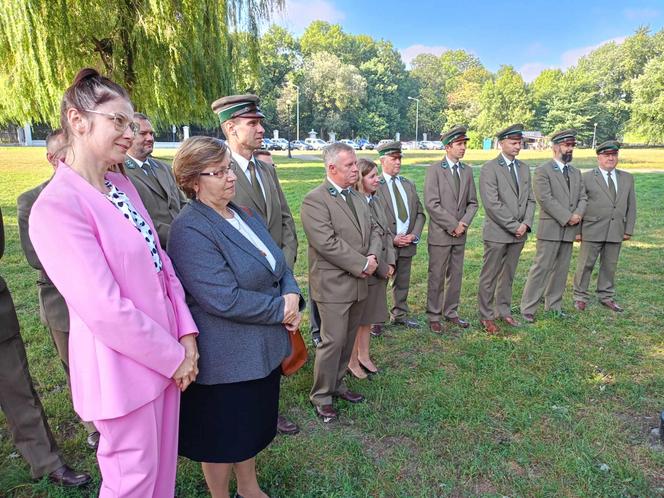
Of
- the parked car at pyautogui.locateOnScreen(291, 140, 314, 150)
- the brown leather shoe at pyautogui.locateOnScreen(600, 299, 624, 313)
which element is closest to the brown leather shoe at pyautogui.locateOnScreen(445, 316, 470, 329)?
the brown leather shoe at pyautogui.locateOnScreen(600, 299, 624, 313)

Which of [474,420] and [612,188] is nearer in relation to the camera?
[474,420]

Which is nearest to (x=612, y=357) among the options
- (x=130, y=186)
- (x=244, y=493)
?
(x=244, y=493)

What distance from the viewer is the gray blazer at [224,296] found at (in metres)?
2.11

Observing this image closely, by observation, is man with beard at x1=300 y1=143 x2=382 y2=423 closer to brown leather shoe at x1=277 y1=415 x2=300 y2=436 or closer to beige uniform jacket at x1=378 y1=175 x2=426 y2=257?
brown leather shoe at x1=277 y1=415 x2=300 y2=436

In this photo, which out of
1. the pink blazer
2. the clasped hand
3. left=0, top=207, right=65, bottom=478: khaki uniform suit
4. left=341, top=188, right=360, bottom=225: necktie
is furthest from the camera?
left=341, top=188, right=360, bottom=225: necktie

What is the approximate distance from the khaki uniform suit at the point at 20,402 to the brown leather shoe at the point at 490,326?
429 centimetres

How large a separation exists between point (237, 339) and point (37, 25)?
6.20 m

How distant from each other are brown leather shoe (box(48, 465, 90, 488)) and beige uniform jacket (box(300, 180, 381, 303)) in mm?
1911

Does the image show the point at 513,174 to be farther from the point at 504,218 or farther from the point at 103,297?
the point at 103,297

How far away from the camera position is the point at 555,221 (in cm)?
588

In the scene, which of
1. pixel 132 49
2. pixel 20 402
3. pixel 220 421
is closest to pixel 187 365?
pixel 220 421

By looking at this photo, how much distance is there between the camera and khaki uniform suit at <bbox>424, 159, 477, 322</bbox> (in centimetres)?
550

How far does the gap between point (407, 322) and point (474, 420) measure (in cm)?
206

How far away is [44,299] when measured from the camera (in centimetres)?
306
